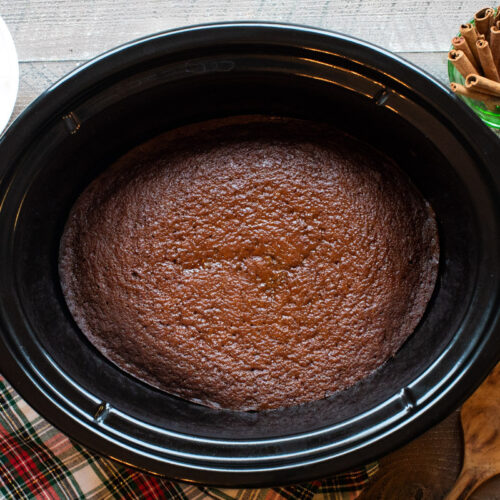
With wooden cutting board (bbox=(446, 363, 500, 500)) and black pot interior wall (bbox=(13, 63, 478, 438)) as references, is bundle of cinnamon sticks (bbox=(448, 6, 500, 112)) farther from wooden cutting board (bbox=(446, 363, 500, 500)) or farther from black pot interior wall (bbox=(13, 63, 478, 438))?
wooden cutting board (bbox=(446, 363, 500, 500))

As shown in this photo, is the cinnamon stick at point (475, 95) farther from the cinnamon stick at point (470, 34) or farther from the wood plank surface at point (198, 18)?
the wood plank surface at point (198, 18)

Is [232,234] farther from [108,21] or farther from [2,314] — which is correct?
[108,21]

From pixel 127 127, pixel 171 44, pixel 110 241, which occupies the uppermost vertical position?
pixel 171 44

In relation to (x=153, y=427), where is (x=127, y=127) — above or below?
above

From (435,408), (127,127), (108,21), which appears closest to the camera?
(435,408)

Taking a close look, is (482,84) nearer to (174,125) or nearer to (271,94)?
(271,94)

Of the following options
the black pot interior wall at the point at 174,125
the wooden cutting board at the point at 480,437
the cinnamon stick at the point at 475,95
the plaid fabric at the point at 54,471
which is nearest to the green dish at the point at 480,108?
the cinnamon stick at the point at 475,95

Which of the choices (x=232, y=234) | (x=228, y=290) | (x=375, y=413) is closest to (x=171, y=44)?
(x=232, y=234)

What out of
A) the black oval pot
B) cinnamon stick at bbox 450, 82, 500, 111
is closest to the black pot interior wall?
the black oval pot
